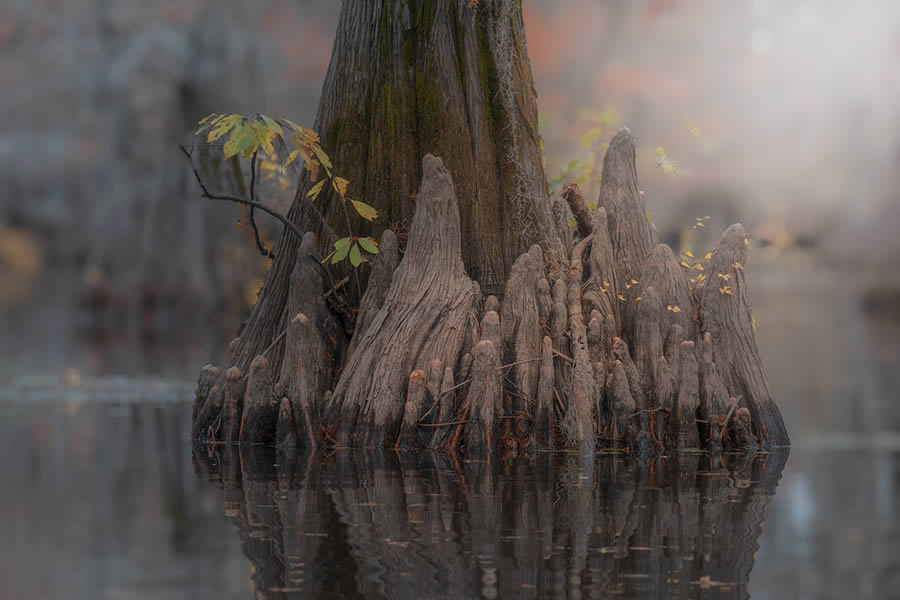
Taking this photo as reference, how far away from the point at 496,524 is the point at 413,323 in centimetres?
285

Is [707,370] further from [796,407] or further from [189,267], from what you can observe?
[189,267]

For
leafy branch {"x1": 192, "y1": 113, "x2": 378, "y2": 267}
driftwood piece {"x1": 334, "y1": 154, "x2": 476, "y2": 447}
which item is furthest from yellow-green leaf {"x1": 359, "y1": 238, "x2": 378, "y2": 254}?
driftwood piece {"x1": 334, "y1": 154, "x2": 476, "y2": 447}

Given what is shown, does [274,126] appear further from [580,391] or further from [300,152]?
[580,391]

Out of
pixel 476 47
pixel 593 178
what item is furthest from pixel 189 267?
pixel 476 47

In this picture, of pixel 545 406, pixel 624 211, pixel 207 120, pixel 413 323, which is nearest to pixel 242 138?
pixel 207 120

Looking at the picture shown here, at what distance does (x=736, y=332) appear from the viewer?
802 centimetres

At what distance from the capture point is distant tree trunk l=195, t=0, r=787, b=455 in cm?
742

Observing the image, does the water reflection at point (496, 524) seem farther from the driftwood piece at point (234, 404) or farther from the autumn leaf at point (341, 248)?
the autumn leaf at point (341, 248)

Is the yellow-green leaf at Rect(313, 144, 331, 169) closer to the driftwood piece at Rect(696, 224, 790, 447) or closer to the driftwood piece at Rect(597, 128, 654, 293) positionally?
the driftwood piece at Rect(597, 128, 654, 293)

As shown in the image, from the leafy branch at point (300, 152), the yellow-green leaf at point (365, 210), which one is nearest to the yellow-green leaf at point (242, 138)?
the leafy branch at point (300, 152)

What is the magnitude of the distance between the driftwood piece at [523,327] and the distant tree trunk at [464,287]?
0.03 ft

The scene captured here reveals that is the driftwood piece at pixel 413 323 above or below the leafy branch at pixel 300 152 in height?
below

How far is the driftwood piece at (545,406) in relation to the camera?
7.36 meters

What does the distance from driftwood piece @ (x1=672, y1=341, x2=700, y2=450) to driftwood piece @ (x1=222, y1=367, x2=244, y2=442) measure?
9.97 ft
